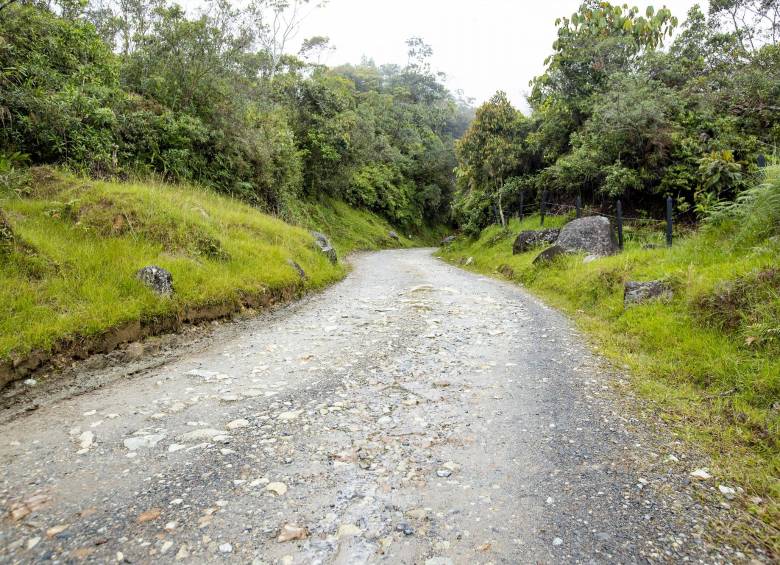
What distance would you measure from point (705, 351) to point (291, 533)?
5794mm

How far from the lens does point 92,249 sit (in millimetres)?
7629

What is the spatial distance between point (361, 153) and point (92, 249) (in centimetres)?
2731

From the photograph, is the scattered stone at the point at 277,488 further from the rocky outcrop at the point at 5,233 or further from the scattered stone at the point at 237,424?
the rocky outcrop at the point at 5,233

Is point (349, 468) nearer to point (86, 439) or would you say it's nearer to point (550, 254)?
point (86, 439)

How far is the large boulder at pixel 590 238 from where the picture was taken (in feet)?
46.2

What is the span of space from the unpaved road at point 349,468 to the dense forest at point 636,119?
7.31 metres

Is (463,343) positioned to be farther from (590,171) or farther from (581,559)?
(590,171)

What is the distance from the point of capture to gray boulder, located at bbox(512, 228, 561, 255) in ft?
57.8

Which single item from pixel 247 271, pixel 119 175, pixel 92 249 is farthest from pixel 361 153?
pixel 92 249

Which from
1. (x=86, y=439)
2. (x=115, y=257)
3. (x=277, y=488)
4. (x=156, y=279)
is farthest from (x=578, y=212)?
(x=86, y=439)

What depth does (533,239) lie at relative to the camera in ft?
59.6

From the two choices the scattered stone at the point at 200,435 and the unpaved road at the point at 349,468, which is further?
the scattered stone at the point at 200,435

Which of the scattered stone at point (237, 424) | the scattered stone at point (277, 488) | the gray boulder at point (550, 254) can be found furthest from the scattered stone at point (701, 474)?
the gray boulder at point (550, 254)

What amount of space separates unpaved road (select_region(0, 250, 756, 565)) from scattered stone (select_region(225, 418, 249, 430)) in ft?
0.13
